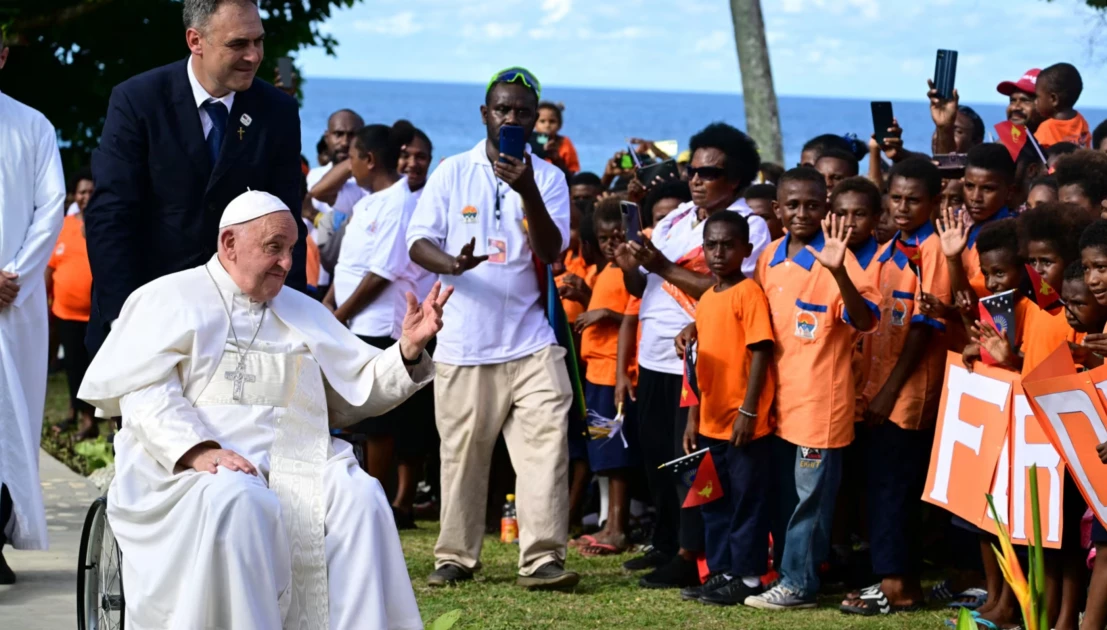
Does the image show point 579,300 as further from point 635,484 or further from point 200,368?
point 200,368

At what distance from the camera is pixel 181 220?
6.27 m

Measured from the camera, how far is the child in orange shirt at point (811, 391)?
23.5ft

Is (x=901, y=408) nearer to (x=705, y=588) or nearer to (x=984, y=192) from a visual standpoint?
(x=984, y=192)

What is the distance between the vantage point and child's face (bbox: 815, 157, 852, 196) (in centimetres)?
859

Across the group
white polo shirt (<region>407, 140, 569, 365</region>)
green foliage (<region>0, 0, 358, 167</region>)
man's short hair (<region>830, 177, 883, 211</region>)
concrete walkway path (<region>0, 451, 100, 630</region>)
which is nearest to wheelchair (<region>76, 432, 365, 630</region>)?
concrete walkway path (<region>0, 451, 100, 630</region>)

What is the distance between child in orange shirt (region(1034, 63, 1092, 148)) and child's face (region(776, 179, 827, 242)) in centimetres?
294

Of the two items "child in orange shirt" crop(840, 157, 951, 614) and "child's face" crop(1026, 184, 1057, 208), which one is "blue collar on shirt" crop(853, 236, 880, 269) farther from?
"child's face" crop(1026, 184, 1057, 208)

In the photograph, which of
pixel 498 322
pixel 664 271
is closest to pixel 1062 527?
pixel 664 271

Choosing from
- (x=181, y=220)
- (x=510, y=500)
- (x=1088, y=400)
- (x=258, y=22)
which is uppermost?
(x=258, y=22)

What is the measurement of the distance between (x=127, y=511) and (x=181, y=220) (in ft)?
4.62

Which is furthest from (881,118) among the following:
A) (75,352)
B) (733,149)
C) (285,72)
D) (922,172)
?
(75,352)

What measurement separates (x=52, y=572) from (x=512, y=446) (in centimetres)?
229

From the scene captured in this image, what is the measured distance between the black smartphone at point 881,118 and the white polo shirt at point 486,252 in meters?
1.86

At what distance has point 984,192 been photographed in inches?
286
